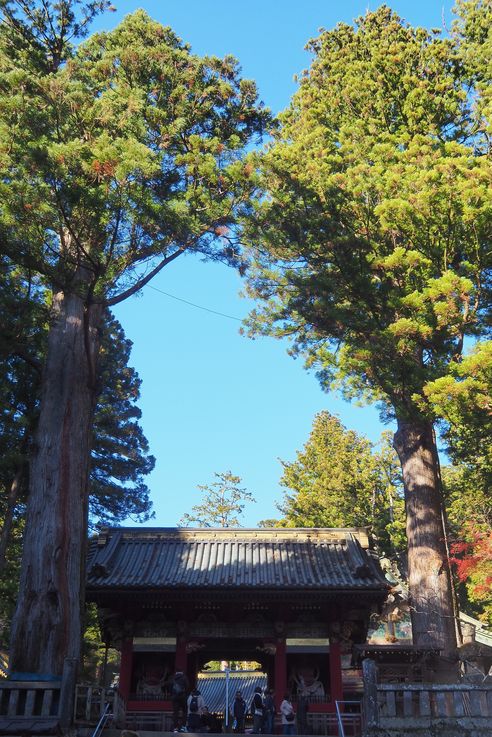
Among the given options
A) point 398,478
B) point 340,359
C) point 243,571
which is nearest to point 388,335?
point 340,359

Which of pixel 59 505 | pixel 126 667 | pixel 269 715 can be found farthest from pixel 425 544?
pixel 59 505

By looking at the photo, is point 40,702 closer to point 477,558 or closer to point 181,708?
point 181,708

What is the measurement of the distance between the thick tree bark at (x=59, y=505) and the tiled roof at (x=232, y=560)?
5246 millimetres

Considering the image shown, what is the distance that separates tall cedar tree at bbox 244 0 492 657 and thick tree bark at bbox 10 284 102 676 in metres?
3.31

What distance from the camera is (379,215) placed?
12.5 meters

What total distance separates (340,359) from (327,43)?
29.0 feet

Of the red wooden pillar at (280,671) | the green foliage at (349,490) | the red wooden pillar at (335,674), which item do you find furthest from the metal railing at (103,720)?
the green foliage at (349,490)

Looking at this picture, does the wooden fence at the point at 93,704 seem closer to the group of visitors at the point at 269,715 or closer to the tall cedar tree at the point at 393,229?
the group of visitors at the point at 269,715

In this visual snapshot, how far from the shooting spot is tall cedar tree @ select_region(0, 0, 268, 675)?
Answer: 8.06 m

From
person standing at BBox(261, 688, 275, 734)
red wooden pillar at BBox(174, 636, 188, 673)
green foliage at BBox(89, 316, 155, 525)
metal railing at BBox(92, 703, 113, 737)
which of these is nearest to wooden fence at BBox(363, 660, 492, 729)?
metal railing at BBox(92, 703, 113, 737)

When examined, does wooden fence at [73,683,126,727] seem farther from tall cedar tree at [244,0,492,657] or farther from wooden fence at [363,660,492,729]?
tall cedar tree at [244,0,492,657]

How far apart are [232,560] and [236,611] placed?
1.27 m

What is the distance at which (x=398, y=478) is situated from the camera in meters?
26.0

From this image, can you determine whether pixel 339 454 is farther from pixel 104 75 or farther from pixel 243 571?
pixel 104 75
